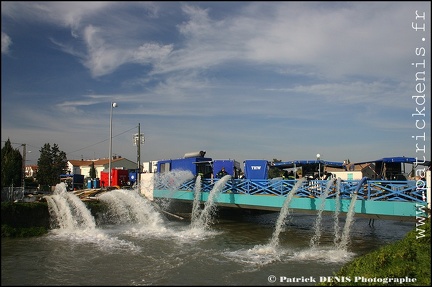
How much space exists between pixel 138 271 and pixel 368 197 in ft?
33.3

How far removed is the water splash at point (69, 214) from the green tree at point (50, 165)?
34.3 metres

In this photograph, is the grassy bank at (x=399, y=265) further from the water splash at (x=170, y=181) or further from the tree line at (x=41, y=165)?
the tree line at (x=41, y=165)

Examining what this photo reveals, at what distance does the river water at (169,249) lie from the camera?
11289 mm

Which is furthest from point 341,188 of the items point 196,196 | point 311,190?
point 196,196

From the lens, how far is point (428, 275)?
883cm

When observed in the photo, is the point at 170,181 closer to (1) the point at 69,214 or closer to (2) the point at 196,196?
(2) the point at 196,196

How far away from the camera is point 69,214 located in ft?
68.5

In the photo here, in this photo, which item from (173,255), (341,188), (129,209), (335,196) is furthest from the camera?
(129,209)

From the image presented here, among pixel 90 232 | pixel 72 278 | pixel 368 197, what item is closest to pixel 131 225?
pixel 90 232

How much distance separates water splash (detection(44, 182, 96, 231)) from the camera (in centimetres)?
2064

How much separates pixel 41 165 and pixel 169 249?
47.0 m

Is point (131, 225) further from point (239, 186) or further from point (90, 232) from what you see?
point (239, 186)

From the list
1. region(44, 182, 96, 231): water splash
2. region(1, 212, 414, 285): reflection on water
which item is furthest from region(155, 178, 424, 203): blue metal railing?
region(44, 182, 96, 231): water splash

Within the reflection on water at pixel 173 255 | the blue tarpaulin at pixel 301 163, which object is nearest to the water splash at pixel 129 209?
the reflection on water at pixel 173 255
